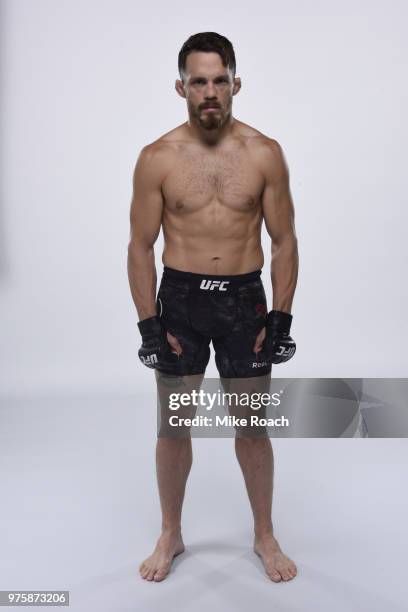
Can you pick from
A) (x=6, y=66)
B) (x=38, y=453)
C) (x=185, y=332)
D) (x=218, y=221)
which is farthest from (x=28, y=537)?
(x=6, y=66)

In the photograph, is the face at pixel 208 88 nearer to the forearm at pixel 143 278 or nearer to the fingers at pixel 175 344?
the forearm at pixel 143 278

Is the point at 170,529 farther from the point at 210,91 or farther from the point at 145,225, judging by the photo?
the point at 210,91

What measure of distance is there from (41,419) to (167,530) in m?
1.71

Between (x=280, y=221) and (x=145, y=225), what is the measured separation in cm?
54

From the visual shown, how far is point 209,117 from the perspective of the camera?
3396mm

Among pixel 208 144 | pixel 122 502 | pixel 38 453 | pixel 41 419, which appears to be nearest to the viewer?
pixel 208 144

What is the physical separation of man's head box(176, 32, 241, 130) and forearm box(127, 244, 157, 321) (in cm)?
57

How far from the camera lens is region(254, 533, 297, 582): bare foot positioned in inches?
145

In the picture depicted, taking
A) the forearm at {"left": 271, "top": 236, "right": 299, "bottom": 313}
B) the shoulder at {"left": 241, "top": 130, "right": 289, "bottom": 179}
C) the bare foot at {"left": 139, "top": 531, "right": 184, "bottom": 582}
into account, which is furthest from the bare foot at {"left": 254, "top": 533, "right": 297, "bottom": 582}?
the shoulder at {"left": 241, "top": 130, "right": 289, "bottom": 179}

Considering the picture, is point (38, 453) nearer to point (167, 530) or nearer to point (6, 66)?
point (167, 530)

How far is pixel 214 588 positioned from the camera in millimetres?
3605

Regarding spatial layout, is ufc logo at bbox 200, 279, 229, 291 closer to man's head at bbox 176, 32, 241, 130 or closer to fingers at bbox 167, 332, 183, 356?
fingers at bbox 167, 332, 183, 356

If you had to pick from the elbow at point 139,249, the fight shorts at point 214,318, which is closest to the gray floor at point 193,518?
the fight shorts at point 214,318

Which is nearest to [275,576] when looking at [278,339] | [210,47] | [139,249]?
[278,339]
